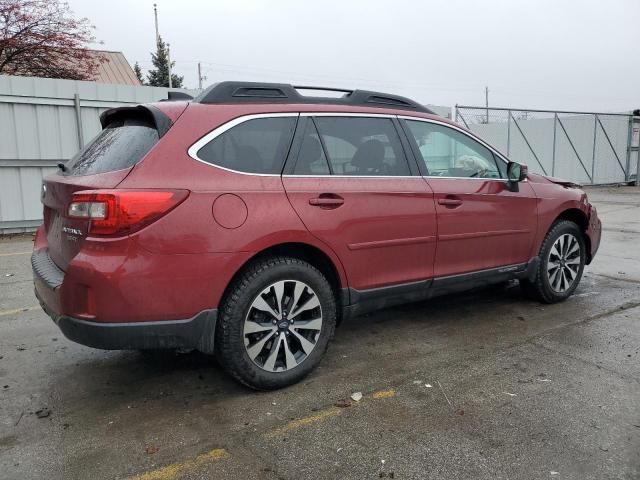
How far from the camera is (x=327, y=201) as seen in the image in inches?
134

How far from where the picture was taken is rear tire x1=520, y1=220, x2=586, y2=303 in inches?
194

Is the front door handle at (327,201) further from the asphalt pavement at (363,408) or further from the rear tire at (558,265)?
the rear tire at (558,265)

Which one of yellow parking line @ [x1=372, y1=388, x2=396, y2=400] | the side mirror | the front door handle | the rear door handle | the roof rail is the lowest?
yellow parking line @ [x1=372, y1=388, x2=396, y2=400]

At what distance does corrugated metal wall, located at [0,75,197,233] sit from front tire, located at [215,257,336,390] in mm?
8209

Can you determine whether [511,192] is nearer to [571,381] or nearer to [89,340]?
[571,381]

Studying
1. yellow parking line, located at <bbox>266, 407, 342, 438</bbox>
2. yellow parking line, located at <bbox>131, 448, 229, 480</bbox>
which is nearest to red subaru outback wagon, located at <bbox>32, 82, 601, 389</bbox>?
yellow parking line, located at <bbox>266, 407, 342, 438</bbox>

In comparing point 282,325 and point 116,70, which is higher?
point 116,70

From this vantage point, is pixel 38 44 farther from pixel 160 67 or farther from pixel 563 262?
pixel 160 67

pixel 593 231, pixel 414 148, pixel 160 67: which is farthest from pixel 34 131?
pixel 160 67

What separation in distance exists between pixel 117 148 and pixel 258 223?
37.2 inches

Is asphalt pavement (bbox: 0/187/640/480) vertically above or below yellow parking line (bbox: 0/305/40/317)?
below

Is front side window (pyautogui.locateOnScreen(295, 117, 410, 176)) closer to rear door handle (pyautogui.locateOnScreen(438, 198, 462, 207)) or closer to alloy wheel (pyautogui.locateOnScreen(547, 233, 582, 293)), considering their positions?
rear door handle (pyautogui.locateOnScreen(438, 198, 462, 207))

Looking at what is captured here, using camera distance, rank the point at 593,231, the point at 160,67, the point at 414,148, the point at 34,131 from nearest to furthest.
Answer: the point at 414,148
the point at 593,231
the point at 34,131
the point at 160,67

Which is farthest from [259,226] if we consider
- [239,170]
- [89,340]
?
[89,340]
